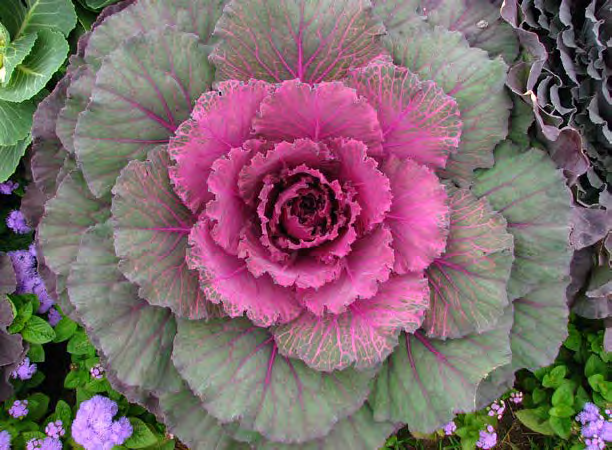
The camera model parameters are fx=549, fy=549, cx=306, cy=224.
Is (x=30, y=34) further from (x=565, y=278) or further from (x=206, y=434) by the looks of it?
(x=565, y=278)

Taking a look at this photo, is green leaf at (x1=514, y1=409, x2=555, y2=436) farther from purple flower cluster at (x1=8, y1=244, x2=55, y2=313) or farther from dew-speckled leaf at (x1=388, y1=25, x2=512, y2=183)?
purple flower cluster at (x1=8, y1=244, x2=55, y2=313)

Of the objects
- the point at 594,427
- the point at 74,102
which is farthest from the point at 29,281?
the point at 594,427

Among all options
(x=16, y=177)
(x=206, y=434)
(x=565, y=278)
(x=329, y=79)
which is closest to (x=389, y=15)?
(x=329, y=79)

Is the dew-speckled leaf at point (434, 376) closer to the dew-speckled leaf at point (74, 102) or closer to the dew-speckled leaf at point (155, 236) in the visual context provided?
the dew-speckled leaf at point (155, 236)

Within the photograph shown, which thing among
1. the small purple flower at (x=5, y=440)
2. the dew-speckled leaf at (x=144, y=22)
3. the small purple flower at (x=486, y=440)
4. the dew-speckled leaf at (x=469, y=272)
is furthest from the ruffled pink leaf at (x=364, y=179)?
the small purple flower at (x=5, y=440)

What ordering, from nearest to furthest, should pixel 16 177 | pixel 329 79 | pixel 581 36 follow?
pixel 329 79 < pixel 581 36 < pixel 16 177
